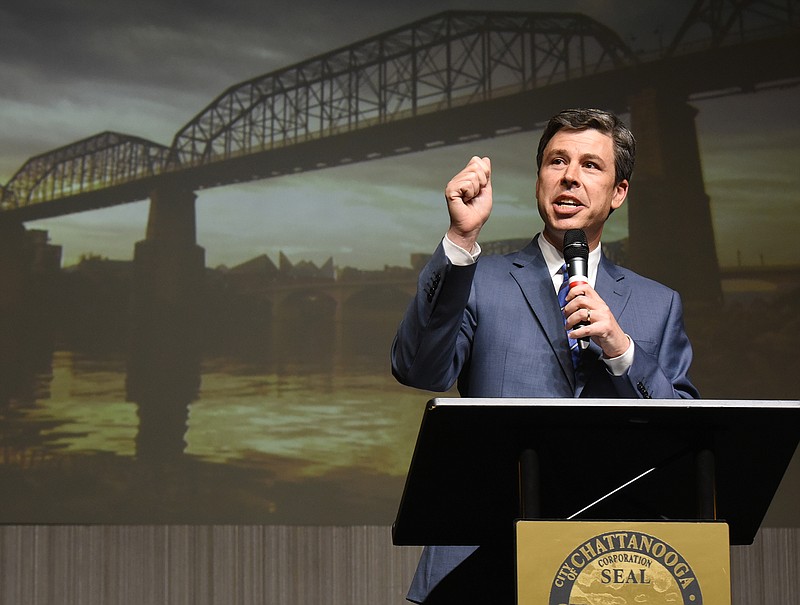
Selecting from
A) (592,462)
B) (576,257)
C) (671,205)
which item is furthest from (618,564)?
(671,205)

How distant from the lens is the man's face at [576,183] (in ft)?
4.99

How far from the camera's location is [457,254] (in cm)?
133

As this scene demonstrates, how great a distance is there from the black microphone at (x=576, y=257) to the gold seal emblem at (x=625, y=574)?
0.33 m

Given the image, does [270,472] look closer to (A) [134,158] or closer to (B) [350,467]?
(B) [350,467]

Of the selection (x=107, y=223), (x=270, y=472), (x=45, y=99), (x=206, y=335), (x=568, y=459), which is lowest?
(x=270, y=472)

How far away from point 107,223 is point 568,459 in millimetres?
3263

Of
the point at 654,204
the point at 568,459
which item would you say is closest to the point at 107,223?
the point at 654,204

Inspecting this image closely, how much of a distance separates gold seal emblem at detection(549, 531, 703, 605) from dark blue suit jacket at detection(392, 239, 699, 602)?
32cm

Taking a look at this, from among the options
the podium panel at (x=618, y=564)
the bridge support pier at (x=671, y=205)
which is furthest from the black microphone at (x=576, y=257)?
the bridge support pier at (x=671, y=205)

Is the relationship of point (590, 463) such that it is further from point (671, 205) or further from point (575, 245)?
point (671, 205)

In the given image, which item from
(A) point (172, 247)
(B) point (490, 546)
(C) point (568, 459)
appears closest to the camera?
(C) point (568, 459)

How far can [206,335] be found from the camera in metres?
3.78

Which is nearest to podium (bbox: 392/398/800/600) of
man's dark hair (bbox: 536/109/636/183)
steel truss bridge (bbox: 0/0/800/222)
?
man's dark hair (bbox: 536/109/636/183)

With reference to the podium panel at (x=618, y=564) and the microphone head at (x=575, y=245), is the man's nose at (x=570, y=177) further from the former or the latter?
the podium panel at (x=618, y=564)
